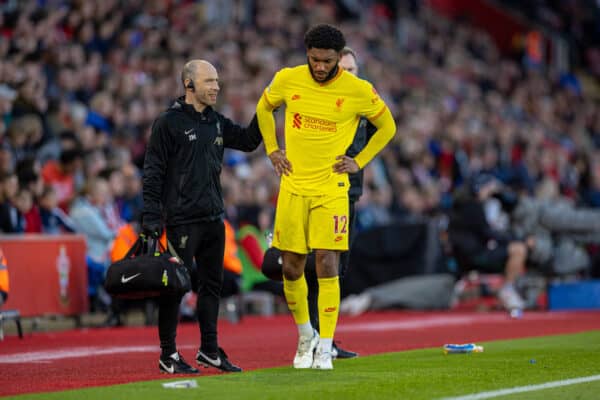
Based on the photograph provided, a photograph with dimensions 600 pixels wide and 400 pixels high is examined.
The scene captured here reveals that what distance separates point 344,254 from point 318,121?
4.90ft

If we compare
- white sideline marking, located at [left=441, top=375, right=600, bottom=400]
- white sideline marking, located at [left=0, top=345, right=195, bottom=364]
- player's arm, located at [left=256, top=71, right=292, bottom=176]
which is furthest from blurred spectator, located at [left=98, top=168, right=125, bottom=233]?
white sideline marking, located at [left=441, top=375, right=600, bottom=400]

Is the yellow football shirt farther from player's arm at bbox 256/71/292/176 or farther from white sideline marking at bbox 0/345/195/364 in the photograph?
white sideline marking at bbox 0/345/195/364

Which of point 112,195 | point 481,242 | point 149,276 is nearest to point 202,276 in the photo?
point 149,276

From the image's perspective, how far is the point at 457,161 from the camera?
2402 centimetres

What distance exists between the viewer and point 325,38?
26.7 feet

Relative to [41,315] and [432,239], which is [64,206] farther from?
[432,239]

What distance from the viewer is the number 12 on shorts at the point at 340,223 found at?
27.4 ft

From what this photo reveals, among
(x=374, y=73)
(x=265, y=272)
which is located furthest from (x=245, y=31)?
(x=265, y=272)

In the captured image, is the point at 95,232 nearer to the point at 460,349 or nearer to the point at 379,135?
the point at 460,349

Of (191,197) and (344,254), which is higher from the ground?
(191,197)

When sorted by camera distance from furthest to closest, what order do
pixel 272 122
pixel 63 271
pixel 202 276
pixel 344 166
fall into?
1. pixel 63 271
2. pixel 272 122
3. pixel 202 276
4. pixel 344 166

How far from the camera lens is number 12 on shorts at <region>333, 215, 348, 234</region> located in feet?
27.4

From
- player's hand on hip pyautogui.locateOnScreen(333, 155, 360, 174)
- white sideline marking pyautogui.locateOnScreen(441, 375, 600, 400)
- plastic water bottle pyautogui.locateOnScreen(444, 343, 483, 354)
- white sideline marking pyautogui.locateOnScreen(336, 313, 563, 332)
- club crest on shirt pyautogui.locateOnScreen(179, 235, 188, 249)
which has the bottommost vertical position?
white sideline marking pyautogui.locateOnScreen(336, 313, 563, 332)

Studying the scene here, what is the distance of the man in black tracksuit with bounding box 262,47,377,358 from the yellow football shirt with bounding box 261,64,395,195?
0.94m
